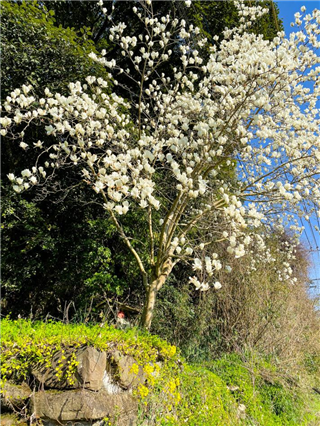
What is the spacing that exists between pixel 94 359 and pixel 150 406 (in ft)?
2.25

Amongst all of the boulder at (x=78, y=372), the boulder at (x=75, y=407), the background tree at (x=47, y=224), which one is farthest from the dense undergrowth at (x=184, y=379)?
→ the background tree at (x=47, y=224)

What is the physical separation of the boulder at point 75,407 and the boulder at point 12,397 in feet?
0.31

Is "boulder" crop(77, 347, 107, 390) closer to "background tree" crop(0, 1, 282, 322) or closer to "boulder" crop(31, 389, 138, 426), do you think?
"boulder" crop(31, 389, 138, 426)

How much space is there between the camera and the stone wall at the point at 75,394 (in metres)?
2.35

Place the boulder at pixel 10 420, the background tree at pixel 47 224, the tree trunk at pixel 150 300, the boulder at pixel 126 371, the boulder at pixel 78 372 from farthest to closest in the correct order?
the background tree at pixel 47 224
the tree trunk at pixel 150 300
the boulder at pixel 126 371
the boulder at pixel 78 372
the boulder at pixel 10 420

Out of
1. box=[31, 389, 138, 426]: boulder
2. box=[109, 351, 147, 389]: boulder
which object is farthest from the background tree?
box=[31, 389, 138, 426]: boulder

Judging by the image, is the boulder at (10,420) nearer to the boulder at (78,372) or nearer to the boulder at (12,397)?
the boulder at (12,397)

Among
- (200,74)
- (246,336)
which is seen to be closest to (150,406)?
(246,336)

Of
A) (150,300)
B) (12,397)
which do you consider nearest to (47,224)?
(150,300)

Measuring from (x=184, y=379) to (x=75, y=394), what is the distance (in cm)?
118

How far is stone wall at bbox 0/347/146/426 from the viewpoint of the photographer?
7.72ft

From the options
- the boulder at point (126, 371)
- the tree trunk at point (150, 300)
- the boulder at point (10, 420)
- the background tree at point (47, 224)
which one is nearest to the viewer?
the boulder at point (10, 420)

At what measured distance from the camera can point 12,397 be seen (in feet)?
7.83

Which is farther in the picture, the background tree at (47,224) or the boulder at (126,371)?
the background tree at (47,224)
